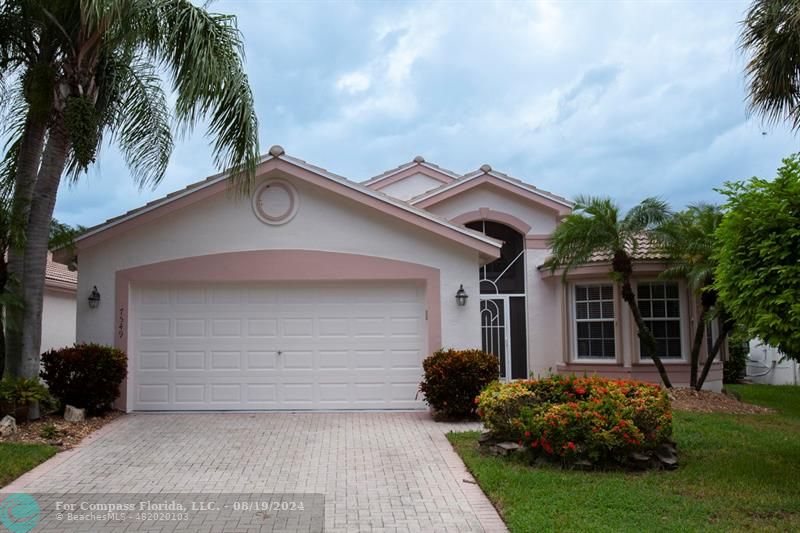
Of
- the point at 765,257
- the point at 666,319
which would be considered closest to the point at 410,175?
the point at 666,319

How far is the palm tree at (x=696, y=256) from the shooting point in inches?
540

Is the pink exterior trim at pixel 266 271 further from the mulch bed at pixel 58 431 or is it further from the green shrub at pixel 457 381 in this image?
the mulch bed at pixel 58 431

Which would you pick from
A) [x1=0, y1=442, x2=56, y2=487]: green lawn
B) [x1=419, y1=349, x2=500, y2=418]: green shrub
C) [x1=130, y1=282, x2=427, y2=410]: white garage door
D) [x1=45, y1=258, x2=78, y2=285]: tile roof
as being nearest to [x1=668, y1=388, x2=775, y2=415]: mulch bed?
[x1=419, y1=349, x2=500, y2=418]: green shrub

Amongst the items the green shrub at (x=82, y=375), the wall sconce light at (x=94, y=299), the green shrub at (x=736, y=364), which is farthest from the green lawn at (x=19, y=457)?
the green shrub at (x=736, y=364)

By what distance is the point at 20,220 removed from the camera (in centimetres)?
1021

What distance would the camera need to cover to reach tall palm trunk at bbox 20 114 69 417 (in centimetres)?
→ 1044

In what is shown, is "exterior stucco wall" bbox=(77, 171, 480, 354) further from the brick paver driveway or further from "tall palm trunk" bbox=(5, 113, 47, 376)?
the brick paver driveway

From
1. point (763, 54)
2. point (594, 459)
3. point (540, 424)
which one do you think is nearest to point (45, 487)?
point (540, 424)

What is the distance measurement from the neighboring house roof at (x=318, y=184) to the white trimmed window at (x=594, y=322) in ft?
16.2

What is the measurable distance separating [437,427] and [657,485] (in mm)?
4123

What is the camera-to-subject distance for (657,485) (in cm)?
718

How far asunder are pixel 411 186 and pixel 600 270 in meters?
7.63

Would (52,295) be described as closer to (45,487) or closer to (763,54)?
(45,487)

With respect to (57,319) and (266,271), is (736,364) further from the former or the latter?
(57,319)
